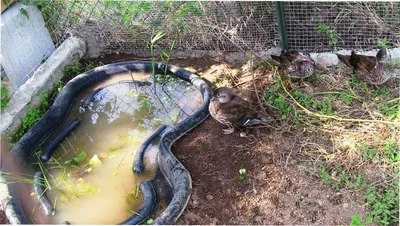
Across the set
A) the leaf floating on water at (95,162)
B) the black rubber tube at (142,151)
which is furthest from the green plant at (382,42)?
the leaf floating on water at (95,162)

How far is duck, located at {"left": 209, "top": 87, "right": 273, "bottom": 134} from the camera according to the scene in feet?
17.6

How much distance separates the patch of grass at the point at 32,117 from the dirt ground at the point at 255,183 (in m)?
1.40

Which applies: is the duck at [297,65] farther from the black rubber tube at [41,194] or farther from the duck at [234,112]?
the black rubber tube at [41,194]

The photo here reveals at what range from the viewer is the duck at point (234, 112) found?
5.36m

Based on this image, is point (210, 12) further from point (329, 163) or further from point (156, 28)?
point (329, 163)

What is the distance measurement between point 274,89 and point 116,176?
7.06ft

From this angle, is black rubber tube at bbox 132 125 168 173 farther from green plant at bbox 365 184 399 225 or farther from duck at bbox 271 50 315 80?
green plant at bbox 365 184 399 225

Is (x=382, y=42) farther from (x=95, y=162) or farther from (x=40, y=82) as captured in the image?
(x=40, y=82)

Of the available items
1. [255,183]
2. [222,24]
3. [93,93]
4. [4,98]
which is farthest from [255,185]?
[4,98]

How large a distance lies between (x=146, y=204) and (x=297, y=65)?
2504 mm

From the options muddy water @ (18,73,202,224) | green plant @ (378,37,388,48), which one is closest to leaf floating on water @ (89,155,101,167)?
muddy water @ (18,73,202,224)

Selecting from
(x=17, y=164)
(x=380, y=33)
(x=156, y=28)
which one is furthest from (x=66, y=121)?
(x=380, y=33)

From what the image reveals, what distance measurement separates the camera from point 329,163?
16.2 ft

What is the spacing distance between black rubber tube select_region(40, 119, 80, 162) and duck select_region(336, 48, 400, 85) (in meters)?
3.45
